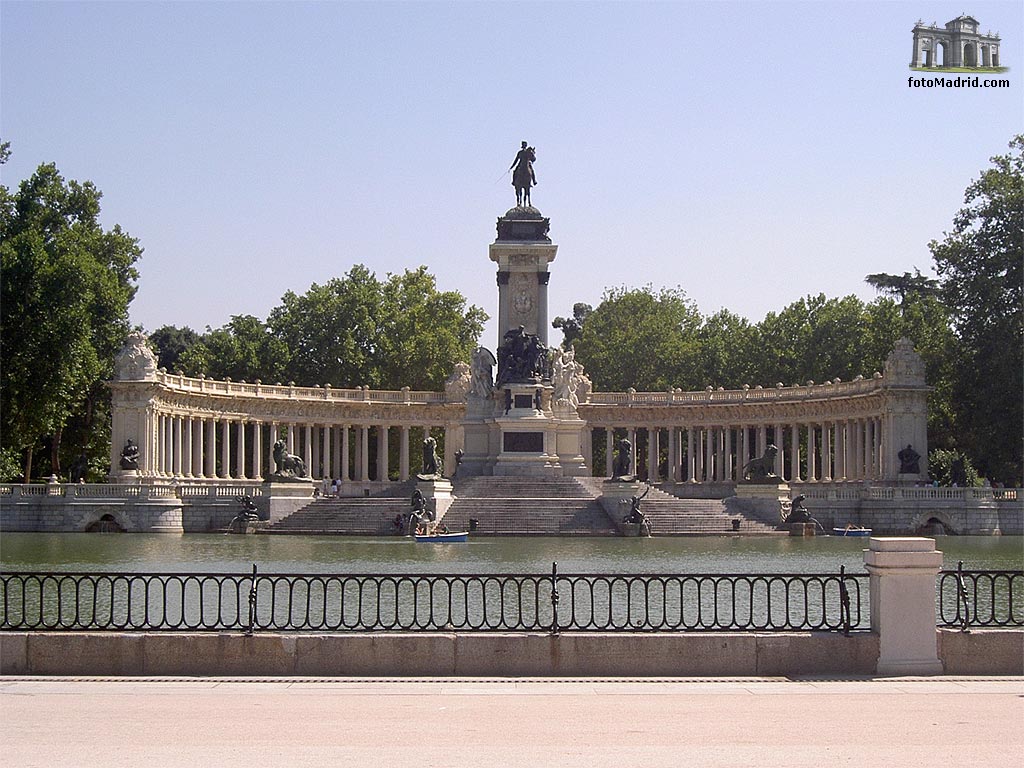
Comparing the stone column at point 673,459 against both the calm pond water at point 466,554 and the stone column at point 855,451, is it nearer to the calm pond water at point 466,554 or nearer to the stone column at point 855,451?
the stone column at point 855,451

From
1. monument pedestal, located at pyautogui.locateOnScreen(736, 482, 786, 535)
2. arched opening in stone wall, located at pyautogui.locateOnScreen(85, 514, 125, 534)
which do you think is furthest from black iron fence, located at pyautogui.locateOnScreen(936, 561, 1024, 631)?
arched opening in stone wall, located at pyautogui.locateOnScreen(85, 514, 125, 534)

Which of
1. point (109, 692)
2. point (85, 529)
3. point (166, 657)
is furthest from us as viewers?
point (85, 529)

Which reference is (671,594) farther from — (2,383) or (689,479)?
(689,479)

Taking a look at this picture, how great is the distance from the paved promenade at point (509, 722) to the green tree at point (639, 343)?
87204 millimetres

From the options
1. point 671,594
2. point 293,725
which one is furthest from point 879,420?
point 293,725

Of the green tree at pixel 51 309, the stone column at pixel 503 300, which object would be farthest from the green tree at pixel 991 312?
the green tree at pixel 51 309

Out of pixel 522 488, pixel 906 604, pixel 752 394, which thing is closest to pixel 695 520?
pixel 522 488

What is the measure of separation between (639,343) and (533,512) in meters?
49.6

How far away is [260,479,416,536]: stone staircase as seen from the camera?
2261 inches

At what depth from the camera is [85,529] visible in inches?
2542

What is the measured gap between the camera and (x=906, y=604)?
58.3 ft

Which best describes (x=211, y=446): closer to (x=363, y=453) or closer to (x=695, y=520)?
(x=363, y=453)

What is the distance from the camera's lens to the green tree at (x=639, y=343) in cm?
10525

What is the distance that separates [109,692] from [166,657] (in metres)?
1.36
